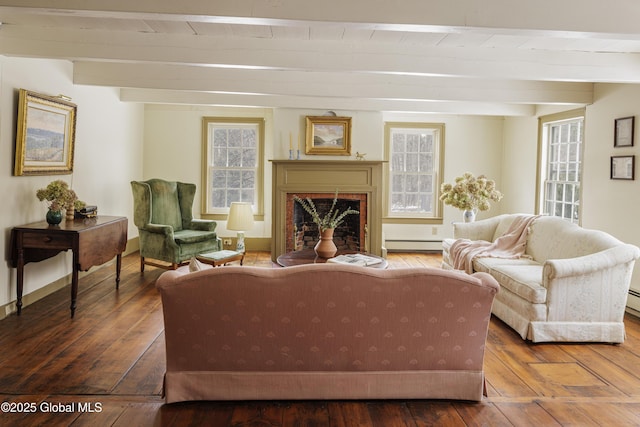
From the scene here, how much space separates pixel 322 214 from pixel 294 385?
4835mm

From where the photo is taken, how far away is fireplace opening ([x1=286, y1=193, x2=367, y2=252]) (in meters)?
7.03

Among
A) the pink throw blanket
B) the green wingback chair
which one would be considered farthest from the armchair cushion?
the pink throw blanket

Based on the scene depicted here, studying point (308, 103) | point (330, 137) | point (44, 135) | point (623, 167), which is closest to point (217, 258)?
point (44, 135)

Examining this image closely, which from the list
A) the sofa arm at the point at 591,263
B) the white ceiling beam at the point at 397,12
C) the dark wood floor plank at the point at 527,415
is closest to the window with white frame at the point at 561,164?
the sofa arm at the point at 591,263

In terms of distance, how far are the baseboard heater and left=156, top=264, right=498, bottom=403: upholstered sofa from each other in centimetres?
531

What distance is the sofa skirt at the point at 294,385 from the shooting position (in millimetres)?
2688

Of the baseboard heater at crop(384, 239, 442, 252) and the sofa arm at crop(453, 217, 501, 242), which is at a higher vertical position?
the sofa arm at crop(453, 217, 501, 242)

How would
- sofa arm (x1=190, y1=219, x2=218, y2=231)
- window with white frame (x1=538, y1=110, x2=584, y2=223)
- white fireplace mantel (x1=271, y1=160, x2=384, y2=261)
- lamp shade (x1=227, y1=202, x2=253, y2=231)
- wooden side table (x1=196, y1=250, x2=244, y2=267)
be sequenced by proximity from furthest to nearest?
lamp shade (x1=227, y1=202, x2=253, y2=231)
white fireplace mantel (x1=271, y1=160, x2=384, y2=261)
sofa arm (x1=190, y1=219, x2=218, y2=231)
window with white frame (x1=538, y1=110, x2=584, y2=223)
wooden side table (x1=196, y1=250, x2=244, y2=267)

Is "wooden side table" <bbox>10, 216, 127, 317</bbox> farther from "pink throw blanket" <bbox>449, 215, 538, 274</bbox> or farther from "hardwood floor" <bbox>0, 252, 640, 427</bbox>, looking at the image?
"pink throw blanket" <bbox>449, 215, 538, 274</bbox>

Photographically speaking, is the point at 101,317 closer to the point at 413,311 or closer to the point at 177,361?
the point at 177,361

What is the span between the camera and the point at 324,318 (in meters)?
2.61

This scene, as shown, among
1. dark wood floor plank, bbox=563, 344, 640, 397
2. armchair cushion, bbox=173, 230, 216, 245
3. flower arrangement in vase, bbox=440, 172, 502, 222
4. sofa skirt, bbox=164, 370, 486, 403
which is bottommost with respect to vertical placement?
dark wood floor plank, bbox=563, 344, 640, 397

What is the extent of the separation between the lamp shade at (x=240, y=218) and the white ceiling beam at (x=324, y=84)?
231cm

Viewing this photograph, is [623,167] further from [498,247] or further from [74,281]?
[74,281]
